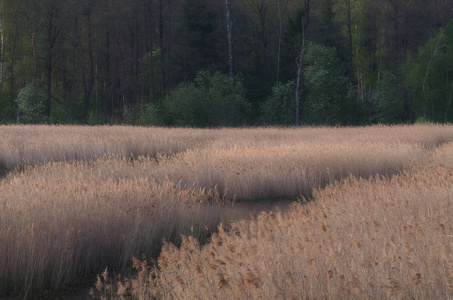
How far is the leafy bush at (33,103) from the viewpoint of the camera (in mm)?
31859

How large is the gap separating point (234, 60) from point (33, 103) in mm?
15324

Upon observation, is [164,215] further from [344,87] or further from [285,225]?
[344,87]

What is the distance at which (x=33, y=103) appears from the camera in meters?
32.1

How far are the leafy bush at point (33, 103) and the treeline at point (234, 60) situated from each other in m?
0.10

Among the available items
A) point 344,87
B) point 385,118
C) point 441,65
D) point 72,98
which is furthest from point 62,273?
point 72,98

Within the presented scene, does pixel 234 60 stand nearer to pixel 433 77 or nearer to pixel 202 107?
pixel 202 107

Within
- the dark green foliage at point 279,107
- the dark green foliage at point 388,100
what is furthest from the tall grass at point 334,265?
the dark green foliage at point 388,100

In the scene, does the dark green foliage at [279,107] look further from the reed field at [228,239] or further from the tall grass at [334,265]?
the tall grass at [334,265]

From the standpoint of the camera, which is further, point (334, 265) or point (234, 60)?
point (234, 60)

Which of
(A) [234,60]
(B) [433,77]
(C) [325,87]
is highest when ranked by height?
(A) [234,60]

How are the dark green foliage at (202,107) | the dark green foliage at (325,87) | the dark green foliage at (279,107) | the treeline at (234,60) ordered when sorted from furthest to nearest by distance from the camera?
the dark green foliage at (279,107) → the treeline at (234,60) → the dark green foliage at (325,87) → the dark green foliage at (202,107)

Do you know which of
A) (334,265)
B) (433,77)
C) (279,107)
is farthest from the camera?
(433,77)

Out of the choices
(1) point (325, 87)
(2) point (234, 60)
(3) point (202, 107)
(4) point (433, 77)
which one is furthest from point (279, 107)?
(4) point (433, 77)

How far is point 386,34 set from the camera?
38.8 m
